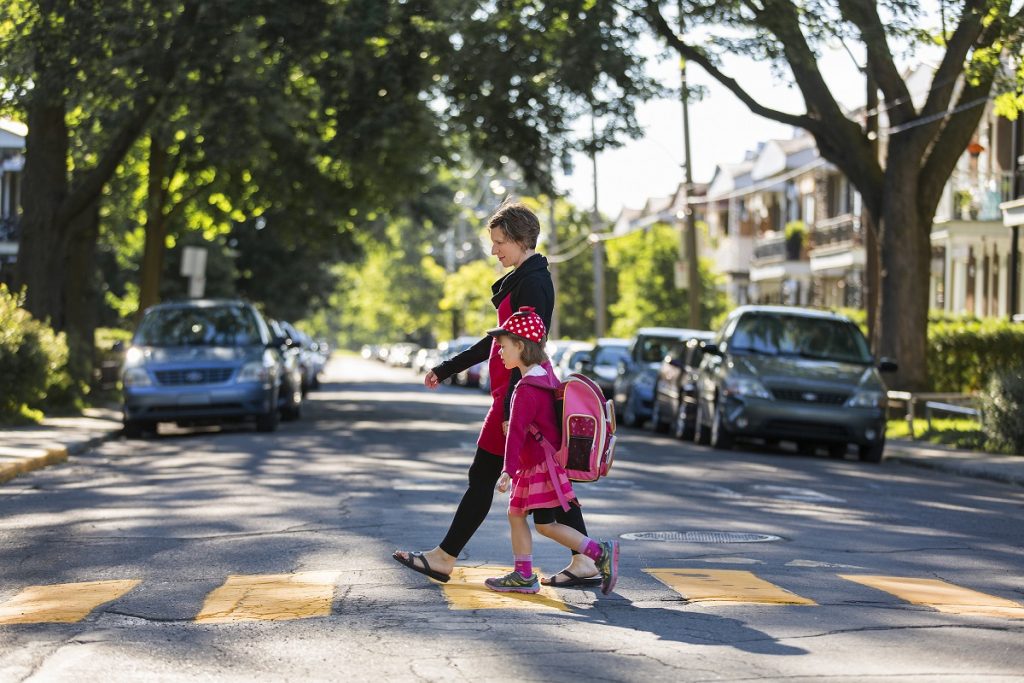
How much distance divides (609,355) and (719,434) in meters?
10.0

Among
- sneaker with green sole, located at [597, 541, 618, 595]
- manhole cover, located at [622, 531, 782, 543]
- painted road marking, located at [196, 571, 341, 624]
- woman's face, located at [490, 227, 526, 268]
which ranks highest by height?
woman's face, located at [490, 227, 526, 268]

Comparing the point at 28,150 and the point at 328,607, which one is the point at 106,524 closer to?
the point at 328,607

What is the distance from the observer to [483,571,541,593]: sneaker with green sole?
8000mm

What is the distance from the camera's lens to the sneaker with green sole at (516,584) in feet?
26.2

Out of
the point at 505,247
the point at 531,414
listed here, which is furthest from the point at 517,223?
the point at 531,414

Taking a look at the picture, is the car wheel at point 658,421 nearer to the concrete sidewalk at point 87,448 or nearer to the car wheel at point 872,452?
the concrete sidewalk at point 87,448

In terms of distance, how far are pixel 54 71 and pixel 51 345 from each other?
4169mm

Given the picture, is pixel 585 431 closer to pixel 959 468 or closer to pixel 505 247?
pixel 505 247

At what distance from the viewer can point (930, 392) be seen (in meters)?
27.2

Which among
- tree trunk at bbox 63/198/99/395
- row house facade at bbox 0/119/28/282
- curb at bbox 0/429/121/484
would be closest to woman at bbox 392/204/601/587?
curb at bbox 0/429/121/484

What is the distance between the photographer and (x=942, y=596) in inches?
328

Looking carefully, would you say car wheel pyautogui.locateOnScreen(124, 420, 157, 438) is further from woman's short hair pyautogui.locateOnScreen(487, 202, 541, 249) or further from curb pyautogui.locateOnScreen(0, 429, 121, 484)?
woman's short hair pyautogui.locateOnScreen(487, 202, 541, 249)

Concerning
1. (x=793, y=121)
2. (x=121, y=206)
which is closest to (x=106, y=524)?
(x=793, y=121)

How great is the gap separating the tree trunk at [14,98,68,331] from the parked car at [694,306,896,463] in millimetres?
10989
